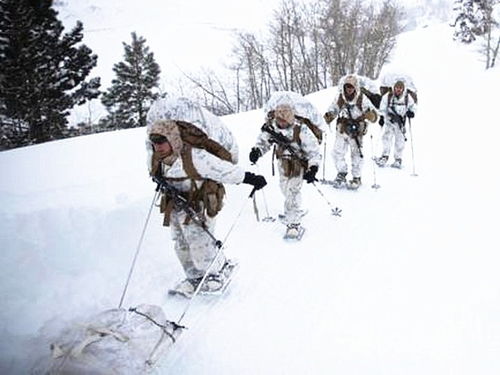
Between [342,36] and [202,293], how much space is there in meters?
31.3

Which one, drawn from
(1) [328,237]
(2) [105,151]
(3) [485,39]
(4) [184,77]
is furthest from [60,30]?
(3) [485,39]

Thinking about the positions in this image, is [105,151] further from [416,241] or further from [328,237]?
[416,241]

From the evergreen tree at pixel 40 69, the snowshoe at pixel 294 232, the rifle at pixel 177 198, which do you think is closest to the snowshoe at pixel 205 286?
the rifle at pixel 177 198

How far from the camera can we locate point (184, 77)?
29031 mm

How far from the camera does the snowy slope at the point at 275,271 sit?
12.0ft

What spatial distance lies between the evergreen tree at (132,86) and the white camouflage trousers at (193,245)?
2302 centimetres

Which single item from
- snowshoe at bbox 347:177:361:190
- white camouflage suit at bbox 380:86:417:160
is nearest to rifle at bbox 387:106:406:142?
white camouflage suit at bbox 380:86:417:160

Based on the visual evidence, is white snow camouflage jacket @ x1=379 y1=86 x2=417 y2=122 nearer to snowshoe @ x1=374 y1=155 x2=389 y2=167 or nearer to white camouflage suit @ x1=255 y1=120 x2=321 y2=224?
snowshoe @ x1=374 y1=155 x2=389 y2=167

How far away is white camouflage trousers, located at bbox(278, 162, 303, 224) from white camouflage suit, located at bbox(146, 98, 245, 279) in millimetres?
1600

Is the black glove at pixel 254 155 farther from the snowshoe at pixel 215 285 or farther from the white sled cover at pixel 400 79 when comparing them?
the white sled cover at pixel 400 79

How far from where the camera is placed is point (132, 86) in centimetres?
2675

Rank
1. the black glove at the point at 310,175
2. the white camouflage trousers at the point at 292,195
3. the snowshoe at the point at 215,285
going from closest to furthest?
the snowshoe at the point at 215,285 < the black glove at the point at 310,175 < the white camouflage trousers at the point at 292,195

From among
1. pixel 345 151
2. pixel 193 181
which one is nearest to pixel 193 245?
pixel 193 181

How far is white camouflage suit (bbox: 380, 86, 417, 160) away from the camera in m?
8.78
